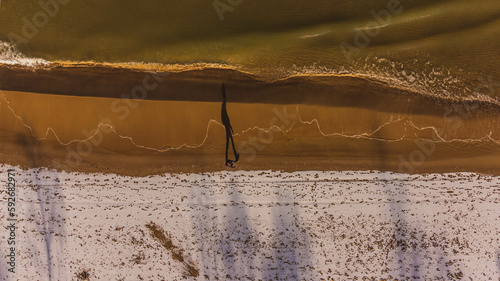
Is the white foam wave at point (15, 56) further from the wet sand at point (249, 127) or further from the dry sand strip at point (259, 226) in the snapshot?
the dry sand strip at point (259, 226)

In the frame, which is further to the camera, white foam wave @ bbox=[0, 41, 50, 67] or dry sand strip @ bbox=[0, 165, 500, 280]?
white foam wave @ bbox=[0, 41, 50, 67]

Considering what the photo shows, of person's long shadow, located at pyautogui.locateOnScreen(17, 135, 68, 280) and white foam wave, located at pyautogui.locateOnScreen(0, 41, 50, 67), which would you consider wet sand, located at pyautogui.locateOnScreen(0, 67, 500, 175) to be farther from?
white foam wave, located at pyautogui.locateOnScreen(0, 41, 50, 67)

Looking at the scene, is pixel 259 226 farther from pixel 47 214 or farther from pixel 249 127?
pixel 47 214

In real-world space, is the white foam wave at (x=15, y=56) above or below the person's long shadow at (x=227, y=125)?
above

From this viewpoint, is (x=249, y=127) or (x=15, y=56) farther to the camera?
(x=15, y=56)

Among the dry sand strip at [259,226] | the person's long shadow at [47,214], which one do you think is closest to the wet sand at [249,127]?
the person's long shadow at [47,214]

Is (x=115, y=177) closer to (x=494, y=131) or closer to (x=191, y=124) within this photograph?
(x=191, y=124)

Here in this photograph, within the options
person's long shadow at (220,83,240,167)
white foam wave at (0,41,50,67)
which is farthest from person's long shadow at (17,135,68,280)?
person's long shadow at (220,83,240,167)

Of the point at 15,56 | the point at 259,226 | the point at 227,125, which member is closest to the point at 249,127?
the point at 227,125
